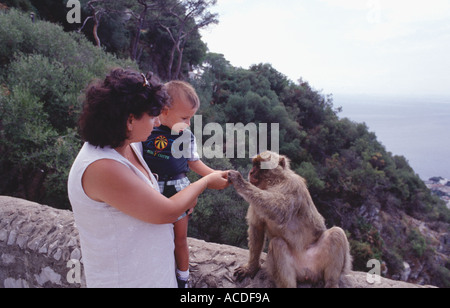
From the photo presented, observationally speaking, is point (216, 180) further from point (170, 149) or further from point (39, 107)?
point (39, 107)

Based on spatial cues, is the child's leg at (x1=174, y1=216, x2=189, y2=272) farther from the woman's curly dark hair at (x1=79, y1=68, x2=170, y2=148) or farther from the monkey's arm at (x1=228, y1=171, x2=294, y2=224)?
the woman's curly dark hair at (x1=79, y1=68, x2=170, y2=148)

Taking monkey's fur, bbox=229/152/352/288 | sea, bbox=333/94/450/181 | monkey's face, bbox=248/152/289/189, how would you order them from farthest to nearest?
sea, bbox=333/94/450/181 < monkey's face, bbox=248/152/289/189 < monkey's fur, bbox=229/152/352/288

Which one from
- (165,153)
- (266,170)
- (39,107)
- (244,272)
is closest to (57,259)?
(165,153)

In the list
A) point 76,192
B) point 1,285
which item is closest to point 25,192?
point 1,285

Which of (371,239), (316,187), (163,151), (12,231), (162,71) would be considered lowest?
(371,239)

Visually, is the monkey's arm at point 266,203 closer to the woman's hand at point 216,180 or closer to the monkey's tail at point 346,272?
the woman's hand at point 216,180

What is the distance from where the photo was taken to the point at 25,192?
7430mm

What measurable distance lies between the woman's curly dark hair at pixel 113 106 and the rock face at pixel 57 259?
1.52m

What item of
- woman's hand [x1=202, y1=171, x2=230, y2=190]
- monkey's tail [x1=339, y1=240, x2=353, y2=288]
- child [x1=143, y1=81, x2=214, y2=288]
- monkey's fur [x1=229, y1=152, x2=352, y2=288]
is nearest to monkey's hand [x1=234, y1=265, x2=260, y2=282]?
monkey's fur [x1=229, y1=152, x2=352, y2=288]

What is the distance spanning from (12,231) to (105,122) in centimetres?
214

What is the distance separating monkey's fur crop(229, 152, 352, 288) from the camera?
7.03 ft

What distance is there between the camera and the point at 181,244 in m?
1.98

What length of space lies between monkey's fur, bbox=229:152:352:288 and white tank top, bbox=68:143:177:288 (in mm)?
799
